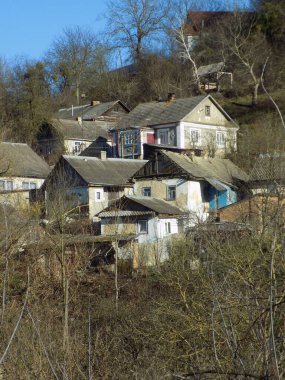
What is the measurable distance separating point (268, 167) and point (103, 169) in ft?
31.2

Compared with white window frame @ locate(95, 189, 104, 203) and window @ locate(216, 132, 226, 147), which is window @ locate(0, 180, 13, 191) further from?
window @ locate(216, 132, 226, 147)

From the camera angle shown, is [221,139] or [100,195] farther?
[221,139]

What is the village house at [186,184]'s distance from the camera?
3183cm

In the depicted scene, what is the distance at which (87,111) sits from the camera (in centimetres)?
4794

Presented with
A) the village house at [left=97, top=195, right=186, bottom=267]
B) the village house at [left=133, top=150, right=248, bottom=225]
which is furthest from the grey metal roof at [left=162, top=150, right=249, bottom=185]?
the village house at [left=97, top=195, right=186, bottom=267]

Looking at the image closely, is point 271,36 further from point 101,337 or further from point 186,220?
point 101,337

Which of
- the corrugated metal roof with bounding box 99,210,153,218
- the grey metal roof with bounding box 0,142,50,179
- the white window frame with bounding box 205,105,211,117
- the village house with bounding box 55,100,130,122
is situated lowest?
the corrugated metal roof with bounding box 99,210,153,218

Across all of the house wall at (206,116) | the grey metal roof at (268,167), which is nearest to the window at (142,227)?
the grey metal roof at (268,167)

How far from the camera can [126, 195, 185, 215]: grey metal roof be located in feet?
94.6

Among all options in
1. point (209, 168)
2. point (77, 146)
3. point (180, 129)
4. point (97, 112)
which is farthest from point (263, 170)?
point (97, 112)

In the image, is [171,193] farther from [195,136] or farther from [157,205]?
[195,136]

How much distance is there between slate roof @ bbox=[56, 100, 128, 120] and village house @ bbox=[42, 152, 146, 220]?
1270 cm

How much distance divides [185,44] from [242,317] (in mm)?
45106

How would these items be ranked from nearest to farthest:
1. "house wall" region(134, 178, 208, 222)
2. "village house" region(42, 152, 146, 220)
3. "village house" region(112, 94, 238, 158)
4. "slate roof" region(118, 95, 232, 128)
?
1. "house wall" region(134, 178, 208, 222)
2. "village house" region(42, 152, 146, 220)
3. "village house" region(112, 94, 238, 158)
4. "slate roof" region(118, 95, 232, 128)
